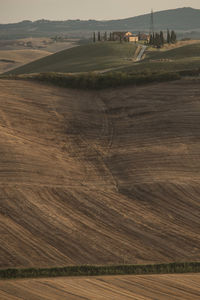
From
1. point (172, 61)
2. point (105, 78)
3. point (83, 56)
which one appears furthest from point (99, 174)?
point (83, 56)

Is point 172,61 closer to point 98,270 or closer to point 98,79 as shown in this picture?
point 98,79

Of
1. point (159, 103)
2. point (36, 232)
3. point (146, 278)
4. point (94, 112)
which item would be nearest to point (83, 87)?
point (94, 112)

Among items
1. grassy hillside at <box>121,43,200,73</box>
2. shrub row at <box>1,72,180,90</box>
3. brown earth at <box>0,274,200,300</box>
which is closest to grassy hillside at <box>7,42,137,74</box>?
grassy hillside at <box>121,43,200,73</box>

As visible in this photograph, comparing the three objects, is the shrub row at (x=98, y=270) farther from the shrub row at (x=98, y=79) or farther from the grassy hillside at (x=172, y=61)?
the grassy hillside at (x=172, y=61)

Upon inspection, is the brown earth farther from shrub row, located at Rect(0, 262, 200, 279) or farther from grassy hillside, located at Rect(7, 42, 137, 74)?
Answer: grassy hillside, located at Rect(7, 42, 137, 74)

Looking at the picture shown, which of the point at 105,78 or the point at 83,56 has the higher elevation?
the point at 83,56

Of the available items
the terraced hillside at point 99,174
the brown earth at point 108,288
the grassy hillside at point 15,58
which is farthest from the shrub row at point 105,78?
the grassy hillside at point 15,58
